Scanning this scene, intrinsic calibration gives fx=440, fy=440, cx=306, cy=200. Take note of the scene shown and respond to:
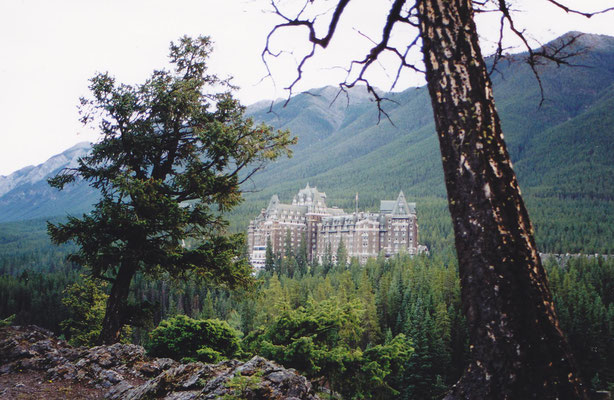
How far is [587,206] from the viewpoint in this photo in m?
170

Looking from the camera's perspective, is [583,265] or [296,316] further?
[583,265]

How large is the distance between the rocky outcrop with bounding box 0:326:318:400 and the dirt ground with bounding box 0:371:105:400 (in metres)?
0.17

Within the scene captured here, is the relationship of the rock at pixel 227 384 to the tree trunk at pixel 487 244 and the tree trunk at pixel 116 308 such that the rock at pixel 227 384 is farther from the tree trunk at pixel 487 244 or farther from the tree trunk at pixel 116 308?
the tree trunk at pixel 116 308

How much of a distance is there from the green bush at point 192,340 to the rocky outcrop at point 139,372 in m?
0.71

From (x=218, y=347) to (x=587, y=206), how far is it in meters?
194

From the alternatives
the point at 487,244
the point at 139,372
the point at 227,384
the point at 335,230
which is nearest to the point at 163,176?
the point at 139,372

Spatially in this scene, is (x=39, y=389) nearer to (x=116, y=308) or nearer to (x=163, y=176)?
(x=116, y=308)

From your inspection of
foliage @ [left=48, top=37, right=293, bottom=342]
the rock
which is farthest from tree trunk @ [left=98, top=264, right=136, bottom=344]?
the rock

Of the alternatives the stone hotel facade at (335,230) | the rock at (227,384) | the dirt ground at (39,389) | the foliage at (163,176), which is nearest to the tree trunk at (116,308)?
the foliage at (163,176)

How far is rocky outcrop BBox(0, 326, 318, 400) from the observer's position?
5621mm

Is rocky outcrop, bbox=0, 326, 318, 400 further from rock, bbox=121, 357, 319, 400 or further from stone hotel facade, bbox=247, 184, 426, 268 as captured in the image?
stone hotel facade, bbox=247, 184, 426, 268

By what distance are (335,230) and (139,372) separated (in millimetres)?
116115

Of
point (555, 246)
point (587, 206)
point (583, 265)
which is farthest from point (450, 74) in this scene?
point (587, 206)

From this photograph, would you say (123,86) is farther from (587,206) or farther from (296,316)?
(587,206)
